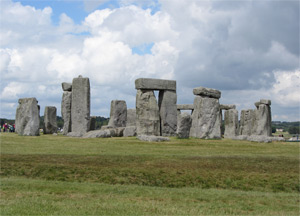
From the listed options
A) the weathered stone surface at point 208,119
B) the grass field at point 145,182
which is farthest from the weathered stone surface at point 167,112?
the grass field at point 145,182

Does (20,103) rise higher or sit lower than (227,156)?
higher

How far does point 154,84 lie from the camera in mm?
23922

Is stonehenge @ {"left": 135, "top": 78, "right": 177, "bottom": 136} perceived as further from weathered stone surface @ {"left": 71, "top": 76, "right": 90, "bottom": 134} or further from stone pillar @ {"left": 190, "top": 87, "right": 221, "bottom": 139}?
weathered stone surface @ {"left": 71, "top": 76, "right": 90, "bottom": 134}

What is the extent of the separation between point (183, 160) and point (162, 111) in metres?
11.0

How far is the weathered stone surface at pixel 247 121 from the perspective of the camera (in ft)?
107

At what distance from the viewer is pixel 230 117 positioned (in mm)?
31516

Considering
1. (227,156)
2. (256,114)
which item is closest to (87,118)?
(227,156)

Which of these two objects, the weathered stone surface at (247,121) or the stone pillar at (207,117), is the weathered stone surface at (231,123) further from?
the stone pillar at (207,117)

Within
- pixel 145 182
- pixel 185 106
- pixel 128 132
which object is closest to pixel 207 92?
pixel 128 132

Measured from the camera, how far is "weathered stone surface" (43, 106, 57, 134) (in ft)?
93.7

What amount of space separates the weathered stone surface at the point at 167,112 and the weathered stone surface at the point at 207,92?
1.54 m

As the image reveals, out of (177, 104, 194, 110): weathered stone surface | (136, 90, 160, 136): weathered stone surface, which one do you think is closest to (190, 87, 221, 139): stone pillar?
(136, 90, 160, 136): weathered stone surface

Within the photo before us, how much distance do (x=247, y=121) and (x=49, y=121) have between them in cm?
1608

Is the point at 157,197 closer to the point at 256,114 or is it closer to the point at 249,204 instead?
the point at 249,204
